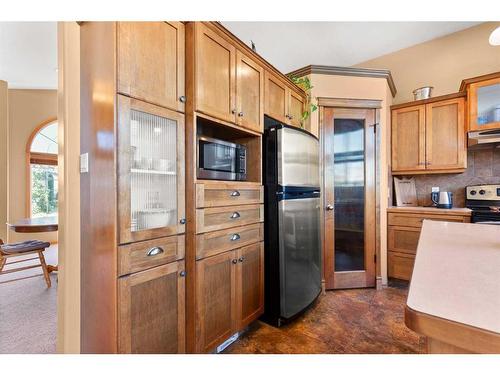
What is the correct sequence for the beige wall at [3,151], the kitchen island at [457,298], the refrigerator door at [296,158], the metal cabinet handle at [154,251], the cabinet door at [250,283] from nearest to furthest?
the kitchen island at [457,298]
the metal cabinet handle at [154,251]
the cabinet door at [250,283]
the refrigerator door at [296,158]
the beige wall at [3,151]

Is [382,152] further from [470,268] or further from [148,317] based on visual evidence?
[148,317]

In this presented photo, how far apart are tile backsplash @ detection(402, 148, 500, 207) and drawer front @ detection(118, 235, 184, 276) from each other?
3.37 m

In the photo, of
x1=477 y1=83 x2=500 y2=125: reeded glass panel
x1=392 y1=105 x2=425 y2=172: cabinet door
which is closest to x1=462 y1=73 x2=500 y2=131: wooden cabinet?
x1=477 y1=83 x2=500 y2=125: reeded glass panel

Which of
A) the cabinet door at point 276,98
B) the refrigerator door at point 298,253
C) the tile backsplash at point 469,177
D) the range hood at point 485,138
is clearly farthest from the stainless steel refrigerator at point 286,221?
the tile backsplash at point 469,177

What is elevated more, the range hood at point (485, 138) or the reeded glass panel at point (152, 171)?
the range hood at point (485, 138)

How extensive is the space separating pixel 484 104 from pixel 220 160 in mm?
3003

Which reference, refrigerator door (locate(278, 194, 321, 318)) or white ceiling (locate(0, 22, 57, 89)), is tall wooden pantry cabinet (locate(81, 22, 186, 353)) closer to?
refrigerator door (locate(278, 194, 321, 318))

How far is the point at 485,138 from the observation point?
2721mm

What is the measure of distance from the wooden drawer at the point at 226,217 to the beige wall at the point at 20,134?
16.9ft

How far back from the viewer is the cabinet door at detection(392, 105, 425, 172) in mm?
3117

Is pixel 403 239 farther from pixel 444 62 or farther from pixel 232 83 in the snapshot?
pixel 232 83

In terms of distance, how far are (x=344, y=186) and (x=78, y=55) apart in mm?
2694

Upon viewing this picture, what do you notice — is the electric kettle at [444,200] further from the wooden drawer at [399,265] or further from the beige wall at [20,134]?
the beige wall at [20,134]

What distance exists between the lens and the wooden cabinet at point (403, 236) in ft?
9.44
